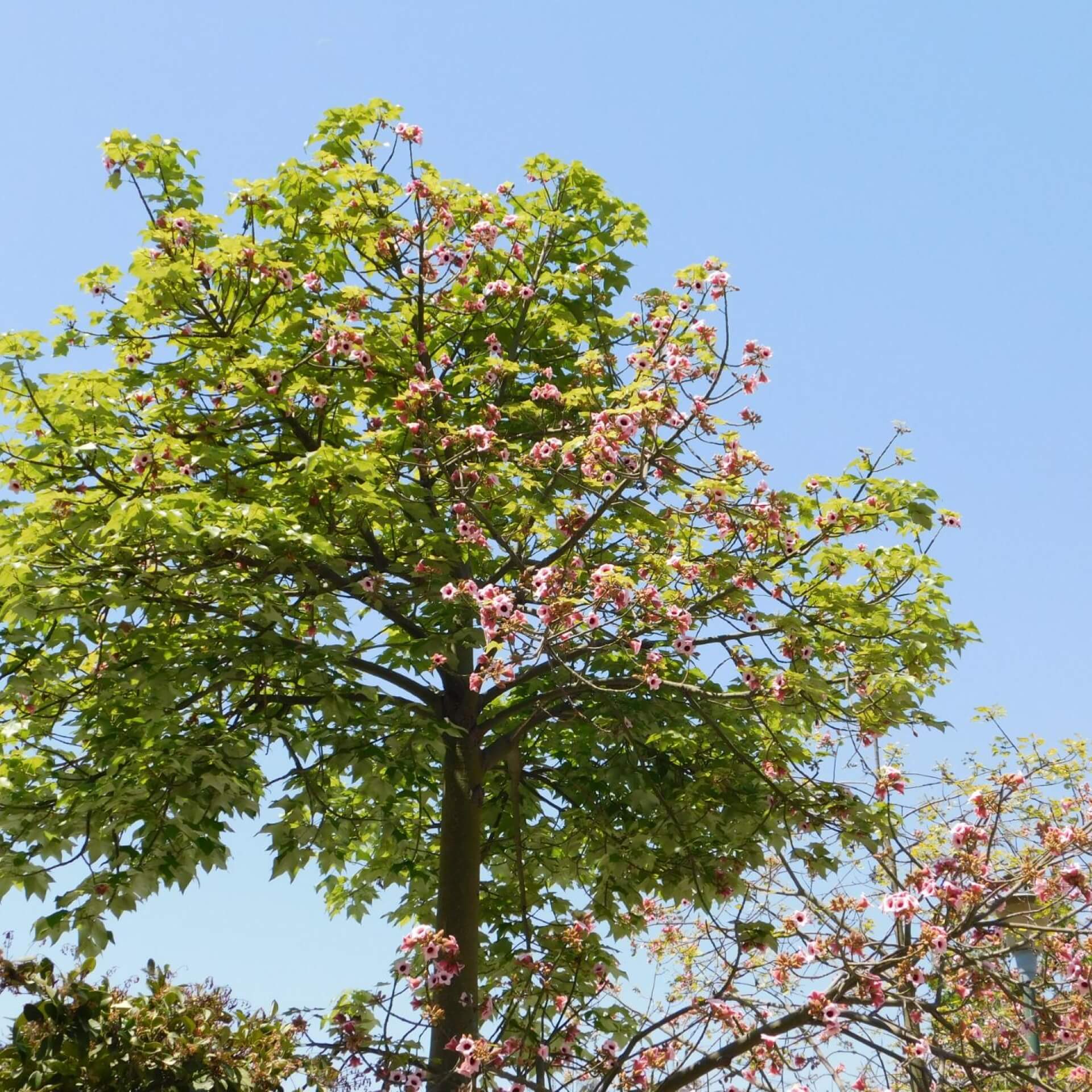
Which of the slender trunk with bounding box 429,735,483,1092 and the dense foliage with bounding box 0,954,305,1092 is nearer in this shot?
the dense foliage with bounding box 0,954,305,1092

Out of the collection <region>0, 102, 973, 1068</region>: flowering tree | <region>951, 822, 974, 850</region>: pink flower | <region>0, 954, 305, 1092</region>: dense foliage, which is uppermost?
<region>0, 102, 973, 1068</region>: flowering tree

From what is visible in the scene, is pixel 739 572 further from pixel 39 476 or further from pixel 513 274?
pixel 39 476

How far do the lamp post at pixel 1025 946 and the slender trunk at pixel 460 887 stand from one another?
172 inches

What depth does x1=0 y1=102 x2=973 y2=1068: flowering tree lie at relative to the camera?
8.94 metres

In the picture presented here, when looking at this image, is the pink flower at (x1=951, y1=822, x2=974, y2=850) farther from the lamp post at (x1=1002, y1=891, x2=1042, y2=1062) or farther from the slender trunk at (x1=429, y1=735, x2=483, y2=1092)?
the slender trunk at (x1=429, y1=735, x2=483, y2=1092)

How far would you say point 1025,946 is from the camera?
9.06 metres

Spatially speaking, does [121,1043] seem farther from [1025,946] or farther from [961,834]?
[1025,946]

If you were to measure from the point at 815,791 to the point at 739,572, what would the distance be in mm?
2200

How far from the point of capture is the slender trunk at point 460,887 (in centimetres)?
976

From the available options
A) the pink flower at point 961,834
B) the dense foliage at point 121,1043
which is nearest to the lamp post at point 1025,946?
the pink flower at point 961,834

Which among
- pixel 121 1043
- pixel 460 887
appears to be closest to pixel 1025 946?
pixel 460 887

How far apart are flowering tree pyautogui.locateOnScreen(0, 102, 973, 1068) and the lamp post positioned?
134 centimetres

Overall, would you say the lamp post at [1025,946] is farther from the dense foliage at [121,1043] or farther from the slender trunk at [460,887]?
the dense foliage at [121,1043]

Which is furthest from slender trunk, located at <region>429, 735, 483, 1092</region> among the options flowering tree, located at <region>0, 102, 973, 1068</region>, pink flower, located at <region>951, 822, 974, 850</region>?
pink flower, located at <region>951, 822, 974, 850</region>
